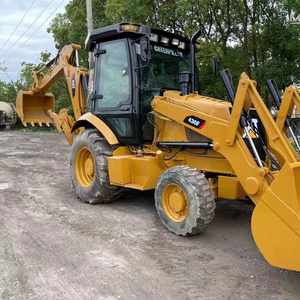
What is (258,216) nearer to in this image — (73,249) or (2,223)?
(73,249)

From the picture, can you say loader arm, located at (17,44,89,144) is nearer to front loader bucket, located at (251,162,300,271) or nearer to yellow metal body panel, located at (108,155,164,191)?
yellow metal body panel, located at (108,155,164,191)

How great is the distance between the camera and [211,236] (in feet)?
14.2

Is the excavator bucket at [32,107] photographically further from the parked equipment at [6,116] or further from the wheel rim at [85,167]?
the parked equipment at [6,116]

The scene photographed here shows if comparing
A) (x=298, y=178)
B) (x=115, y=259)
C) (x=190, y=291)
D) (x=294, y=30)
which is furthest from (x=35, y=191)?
(x=294, y=30)

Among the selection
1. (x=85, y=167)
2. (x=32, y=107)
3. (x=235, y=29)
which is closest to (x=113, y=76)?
(x=85, y=167)

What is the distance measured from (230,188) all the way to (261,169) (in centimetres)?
66

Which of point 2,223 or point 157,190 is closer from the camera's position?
point 157,190

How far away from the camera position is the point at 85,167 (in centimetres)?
600

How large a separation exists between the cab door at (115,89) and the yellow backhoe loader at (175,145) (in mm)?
15

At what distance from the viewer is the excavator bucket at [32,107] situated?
9484 mm

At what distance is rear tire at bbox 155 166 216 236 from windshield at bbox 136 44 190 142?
1.18 m

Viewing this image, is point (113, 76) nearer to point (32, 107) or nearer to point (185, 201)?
point (185, 201)

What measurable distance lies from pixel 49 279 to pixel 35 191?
3.59 meters

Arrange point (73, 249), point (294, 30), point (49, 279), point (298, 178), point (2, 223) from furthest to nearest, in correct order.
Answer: point (294, 30) → point (2, 223) → point (73, 249) → point (49, 279) → point (298, 178)
